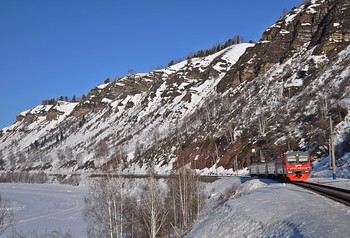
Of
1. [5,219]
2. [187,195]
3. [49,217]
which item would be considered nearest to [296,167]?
[187,195]

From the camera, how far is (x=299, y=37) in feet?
439

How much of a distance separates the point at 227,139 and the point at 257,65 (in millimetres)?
50183

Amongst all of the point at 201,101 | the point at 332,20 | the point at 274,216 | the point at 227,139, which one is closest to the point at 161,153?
the point at 227,139

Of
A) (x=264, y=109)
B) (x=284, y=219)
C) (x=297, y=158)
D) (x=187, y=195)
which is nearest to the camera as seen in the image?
(x=284, y=219)

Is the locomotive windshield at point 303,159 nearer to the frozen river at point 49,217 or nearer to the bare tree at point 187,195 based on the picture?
the bare tree at point 187,195

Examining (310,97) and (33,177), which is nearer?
(310,97)

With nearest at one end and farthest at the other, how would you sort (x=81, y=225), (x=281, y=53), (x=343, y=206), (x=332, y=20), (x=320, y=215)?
(x=320, y=215)
(x=343, y=206)
(x=81, y=225)
(x=332, y=20)
(x=281, y=53)

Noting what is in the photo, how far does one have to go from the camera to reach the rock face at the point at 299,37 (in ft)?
370

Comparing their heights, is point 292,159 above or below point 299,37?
below

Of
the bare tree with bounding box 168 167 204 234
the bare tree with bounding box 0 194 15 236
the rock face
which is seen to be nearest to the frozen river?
the bare tree with bounding box 0 194 15 236

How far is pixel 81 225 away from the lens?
51.0 m

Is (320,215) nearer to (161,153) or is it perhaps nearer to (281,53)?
(161,153)

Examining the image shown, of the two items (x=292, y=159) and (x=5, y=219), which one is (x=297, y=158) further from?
(x=5, y=219)

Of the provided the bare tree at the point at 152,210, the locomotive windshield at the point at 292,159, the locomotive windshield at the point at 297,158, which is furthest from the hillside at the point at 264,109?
the locomotive windshield at the point at 292,159
